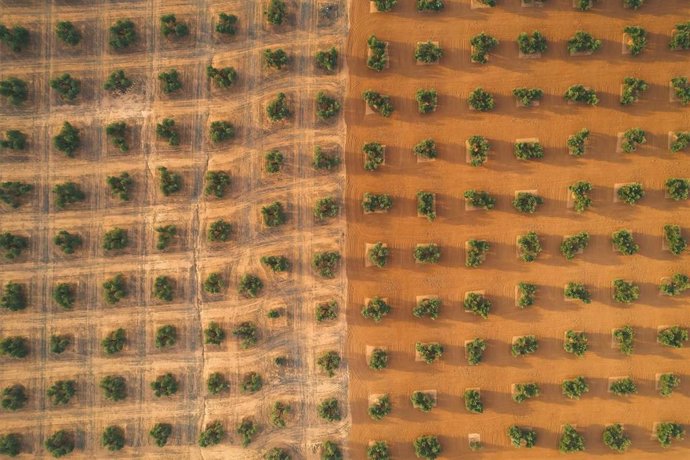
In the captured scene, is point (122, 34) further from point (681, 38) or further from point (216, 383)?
point (681, 38)

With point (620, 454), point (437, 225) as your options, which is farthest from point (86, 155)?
point (620, 454)

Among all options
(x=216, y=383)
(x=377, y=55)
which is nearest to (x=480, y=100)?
(x=377, y=55)

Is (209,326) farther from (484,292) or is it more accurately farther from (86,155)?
(484,292)

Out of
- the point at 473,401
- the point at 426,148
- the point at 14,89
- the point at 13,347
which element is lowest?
the point at 473,401

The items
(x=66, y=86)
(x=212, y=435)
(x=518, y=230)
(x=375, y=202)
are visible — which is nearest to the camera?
(x=66, y=86)

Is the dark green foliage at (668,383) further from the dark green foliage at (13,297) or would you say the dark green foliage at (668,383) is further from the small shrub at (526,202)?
the dark green foliage at (13,297)

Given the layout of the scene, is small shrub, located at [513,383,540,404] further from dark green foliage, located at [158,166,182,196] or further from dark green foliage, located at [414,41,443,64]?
dark green foliage, located at [158,166,182,196]

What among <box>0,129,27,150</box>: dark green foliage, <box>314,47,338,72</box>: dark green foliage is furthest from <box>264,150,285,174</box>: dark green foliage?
<box>0,129,27,150</box>: dark green foliage

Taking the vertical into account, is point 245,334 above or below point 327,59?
below
